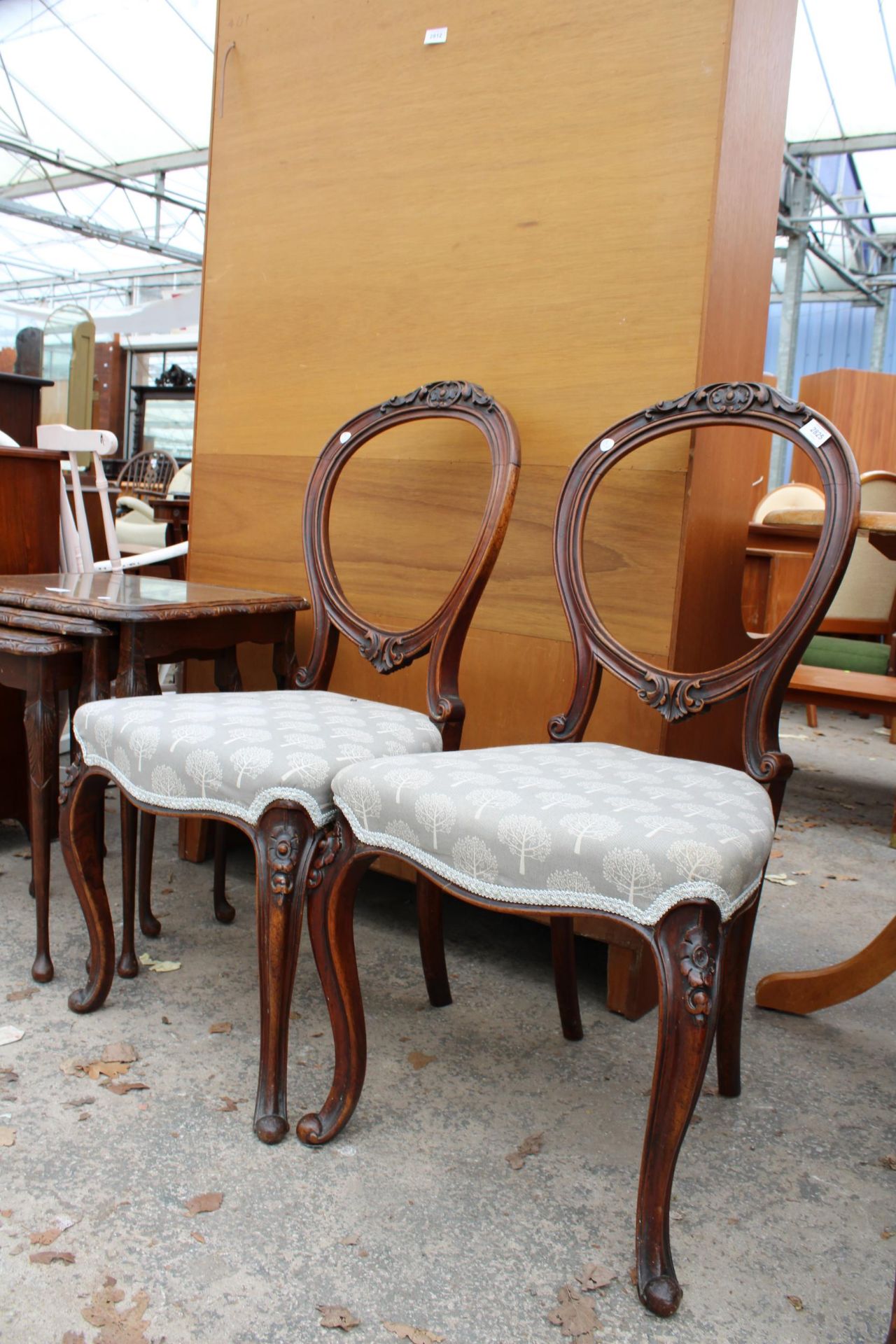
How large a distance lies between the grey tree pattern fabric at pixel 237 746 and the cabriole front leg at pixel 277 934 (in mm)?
30

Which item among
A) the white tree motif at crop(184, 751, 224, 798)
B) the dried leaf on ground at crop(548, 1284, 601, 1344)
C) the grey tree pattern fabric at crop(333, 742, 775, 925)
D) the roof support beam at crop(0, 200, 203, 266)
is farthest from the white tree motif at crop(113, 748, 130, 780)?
the roof support beam at crop(0, 200, 203, 266)

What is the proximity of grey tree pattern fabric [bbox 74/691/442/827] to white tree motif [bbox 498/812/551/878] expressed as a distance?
23 centimetres

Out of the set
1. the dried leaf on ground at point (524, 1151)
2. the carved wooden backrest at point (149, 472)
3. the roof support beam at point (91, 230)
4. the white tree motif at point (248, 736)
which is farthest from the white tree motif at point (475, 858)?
the roof support beam at point (91, 230)

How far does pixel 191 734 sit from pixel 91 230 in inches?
519

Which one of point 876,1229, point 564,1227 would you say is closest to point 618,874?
point 564,1227

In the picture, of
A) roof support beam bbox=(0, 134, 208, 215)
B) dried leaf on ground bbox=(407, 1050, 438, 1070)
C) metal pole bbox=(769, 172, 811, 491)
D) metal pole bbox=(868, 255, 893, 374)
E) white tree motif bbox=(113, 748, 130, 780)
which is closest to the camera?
white tree motif bbox=(113, 748, 130, 780)

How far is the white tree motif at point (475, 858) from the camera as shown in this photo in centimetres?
113

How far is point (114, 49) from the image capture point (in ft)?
28.6

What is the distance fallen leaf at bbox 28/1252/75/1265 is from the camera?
1.08m

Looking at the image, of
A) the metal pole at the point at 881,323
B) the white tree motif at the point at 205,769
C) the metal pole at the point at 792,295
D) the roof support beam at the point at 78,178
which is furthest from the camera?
the metal pole at the point at 881,323

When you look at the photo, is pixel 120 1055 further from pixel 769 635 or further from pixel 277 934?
pixel 769 635

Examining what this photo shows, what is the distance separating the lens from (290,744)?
134cm

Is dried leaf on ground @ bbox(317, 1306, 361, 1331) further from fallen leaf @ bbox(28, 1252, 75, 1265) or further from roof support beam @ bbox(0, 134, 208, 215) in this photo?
roof support beam @ bbox(0, 134, 208, 215)

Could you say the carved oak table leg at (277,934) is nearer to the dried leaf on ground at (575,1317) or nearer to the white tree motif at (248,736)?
the white tree motif at (248,736)
